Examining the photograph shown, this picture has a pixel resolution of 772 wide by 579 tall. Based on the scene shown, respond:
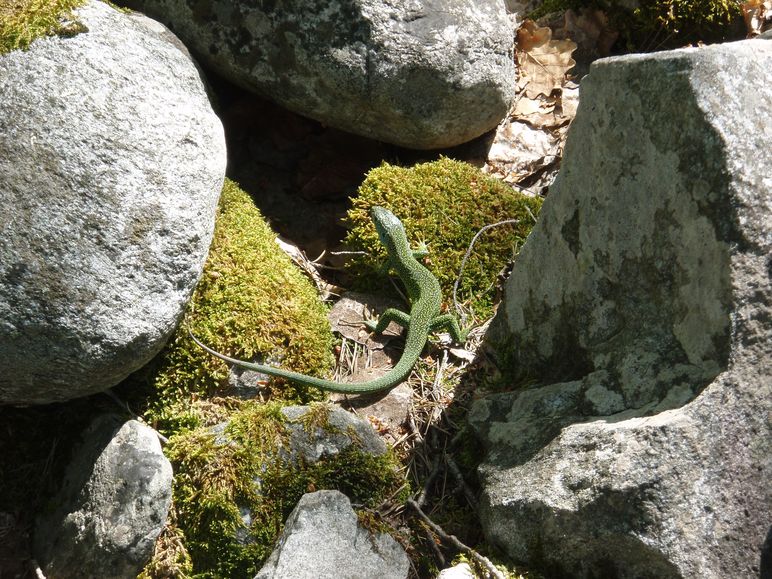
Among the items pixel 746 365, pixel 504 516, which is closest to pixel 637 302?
pixel 746 365

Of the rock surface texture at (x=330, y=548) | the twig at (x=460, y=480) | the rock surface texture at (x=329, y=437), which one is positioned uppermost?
the rock surface texture at (x=329, y=437)

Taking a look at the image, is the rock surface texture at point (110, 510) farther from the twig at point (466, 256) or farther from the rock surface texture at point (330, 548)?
the twig at point (466, 256)

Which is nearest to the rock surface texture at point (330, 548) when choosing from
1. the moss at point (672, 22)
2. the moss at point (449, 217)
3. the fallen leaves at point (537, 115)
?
the moss at point (449, 217)

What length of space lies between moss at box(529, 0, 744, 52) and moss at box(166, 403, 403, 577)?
13.9ft

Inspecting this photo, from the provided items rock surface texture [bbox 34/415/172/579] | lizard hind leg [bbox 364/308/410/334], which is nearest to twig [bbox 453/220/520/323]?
lizard hind leg [bbox 364/308/410/334]

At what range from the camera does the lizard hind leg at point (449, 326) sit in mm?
5012

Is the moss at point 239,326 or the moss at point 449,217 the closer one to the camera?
the moss at point 239,326

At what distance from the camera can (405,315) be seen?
514 cm

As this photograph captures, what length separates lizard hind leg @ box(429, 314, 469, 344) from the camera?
5.01 metres

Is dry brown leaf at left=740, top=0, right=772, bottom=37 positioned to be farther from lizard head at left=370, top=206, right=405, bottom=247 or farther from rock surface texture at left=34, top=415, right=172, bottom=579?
rock surface texture at left=34, top=415, right=172, bottom=579

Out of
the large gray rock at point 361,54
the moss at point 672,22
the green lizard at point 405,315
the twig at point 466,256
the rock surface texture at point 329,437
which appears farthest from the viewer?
the moss at point 672,22

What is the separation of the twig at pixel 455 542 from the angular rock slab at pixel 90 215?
164 cm

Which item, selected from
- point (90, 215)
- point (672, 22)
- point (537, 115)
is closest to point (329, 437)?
point (90, 215)

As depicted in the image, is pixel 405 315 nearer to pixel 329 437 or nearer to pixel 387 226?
pixel 387 226
